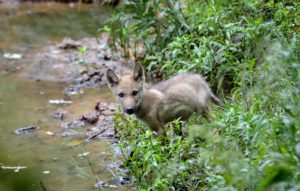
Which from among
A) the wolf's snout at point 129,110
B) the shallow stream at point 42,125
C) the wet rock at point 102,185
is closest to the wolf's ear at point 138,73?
the wolf's snout at point 129,110

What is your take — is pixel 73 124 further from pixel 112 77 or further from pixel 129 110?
pixel 129 110

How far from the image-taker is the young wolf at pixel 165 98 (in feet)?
24.2

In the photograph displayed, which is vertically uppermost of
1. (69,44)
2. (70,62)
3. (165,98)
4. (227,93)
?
(165,98)

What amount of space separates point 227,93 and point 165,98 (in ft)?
3.15

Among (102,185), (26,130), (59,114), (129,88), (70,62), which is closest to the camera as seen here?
(102,185)

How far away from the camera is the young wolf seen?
290 inches

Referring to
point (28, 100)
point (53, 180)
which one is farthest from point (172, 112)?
point (28, 100)

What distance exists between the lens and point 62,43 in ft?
44.0

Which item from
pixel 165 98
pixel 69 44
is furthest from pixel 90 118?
pixel 69 44

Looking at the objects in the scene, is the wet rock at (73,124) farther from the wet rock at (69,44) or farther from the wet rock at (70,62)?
the wet rock at (69,44)

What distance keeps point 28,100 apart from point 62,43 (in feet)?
10.6

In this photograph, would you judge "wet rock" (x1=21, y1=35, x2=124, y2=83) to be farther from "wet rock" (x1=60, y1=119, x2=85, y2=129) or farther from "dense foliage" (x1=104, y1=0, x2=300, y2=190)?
"wet rock" (x1=60, y1=119, x2=85, y2=129)

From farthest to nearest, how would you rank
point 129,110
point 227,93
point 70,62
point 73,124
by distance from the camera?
1. point 70,62
2. point 73,124
3. point 227,93
4. point 129,110

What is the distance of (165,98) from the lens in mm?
7402
